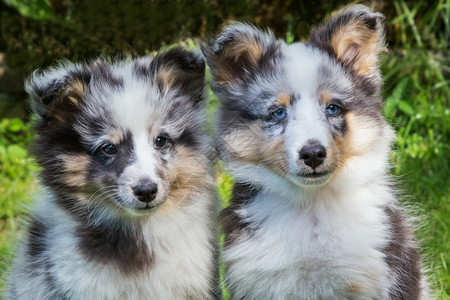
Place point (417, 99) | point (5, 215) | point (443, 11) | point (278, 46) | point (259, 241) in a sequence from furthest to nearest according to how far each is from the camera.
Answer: point (443, 11) → point (417, 99) → point (5, 215) → point (278, 46) → point (259, 241)

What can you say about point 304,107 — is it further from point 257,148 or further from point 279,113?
point 257,148

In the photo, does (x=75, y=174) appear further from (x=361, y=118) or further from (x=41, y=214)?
(x=361, y=118)

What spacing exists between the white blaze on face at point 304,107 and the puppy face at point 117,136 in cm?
61

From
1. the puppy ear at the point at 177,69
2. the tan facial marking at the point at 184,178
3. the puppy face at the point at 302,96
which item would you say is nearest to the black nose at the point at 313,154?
the puppy face at the point at 302,96

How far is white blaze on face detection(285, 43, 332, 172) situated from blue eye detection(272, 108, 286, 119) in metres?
0.06

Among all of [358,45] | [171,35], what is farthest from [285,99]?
[171,35]

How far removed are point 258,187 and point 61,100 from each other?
127cm

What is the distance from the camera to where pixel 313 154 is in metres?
4.09

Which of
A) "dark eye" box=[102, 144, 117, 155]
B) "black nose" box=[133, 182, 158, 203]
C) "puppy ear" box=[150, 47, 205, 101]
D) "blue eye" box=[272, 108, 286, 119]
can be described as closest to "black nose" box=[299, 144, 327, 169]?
"blue eye" box=[272, 108, 286, 119]

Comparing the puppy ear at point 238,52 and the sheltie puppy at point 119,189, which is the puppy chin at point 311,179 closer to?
the sheltie puppy at point 119,189

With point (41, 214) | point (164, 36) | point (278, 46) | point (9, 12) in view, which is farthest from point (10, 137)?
point (278, 46)

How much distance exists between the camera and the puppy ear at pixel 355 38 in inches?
180

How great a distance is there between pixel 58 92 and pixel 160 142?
0.66 meters

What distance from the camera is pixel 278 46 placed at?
4.62 meters
